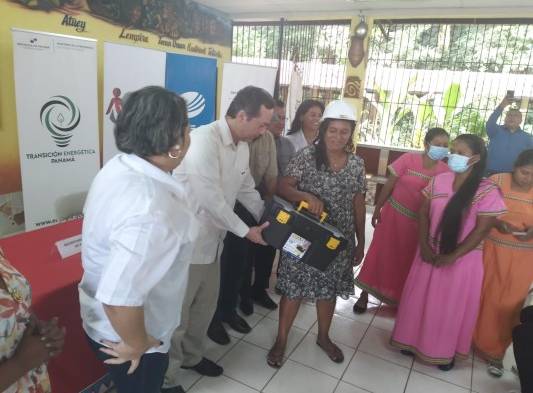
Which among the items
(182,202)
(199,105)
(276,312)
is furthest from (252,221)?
(199,105)

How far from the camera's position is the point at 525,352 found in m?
1.94

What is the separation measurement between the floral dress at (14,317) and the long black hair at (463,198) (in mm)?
1970

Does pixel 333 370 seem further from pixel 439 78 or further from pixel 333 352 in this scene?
pixel 439 78

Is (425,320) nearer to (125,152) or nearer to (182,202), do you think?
(182,202)

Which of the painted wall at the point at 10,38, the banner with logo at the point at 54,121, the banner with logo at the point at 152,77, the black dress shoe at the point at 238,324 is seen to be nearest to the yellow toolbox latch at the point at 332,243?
the black dress shoe at the point at 238,324

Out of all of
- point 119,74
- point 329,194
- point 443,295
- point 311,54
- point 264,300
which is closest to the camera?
point 329,194

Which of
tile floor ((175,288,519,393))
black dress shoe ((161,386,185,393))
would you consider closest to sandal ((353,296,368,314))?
tile floor ((175,288,519,393))

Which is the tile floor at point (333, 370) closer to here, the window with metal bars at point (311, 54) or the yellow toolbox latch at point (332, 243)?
the yellow toolbox latch at point (332, 243)

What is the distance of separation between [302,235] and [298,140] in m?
1.32

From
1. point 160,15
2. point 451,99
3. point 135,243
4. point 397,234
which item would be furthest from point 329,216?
point 451,99

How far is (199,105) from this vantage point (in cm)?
423

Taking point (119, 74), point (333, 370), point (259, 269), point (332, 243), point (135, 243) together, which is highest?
point (119, 74)

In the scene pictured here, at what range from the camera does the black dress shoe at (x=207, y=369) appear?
2.12m

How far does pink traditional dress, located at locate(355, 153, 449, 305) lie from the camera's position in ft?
8.68
